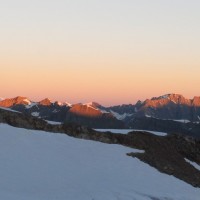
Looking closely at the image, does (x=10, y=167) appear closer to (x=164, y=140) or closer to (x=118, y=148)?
(x=118, y=148)

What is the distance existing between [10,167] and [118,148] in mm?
14604

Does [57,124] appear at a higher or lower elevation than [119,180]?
higher

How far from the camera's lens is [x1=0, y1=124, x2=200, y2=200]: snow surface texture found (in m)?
23.2

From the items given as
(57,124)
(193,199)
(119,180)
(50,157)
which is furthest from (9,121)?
(193,199)

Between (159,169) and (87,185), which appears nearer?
(87,185)

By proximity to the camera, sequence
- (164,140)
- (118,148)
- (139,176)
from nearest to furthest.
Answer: (139,176)
(118,148)
(164,140)

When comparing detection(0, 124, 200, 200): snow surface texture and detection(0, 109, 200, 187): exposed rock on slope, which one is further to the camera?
detection(0, 109, 200, 187): exposed rock on slope

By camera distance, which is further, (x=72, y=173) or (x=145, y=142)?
(x=145, y=142)

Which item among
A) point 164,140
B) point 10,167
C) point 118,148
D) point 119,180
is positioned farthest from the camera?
point 164,140

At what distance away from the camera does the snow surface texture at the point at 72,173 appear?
23219 mm

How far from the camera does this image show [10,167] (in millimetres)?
25062

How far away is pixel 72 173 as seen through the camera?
27297 millimetres

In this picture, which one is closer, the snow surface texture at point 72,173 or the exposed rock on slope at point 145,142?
the snow surface texture at point 72,173

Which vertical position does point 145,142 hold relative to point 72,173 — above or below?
above
